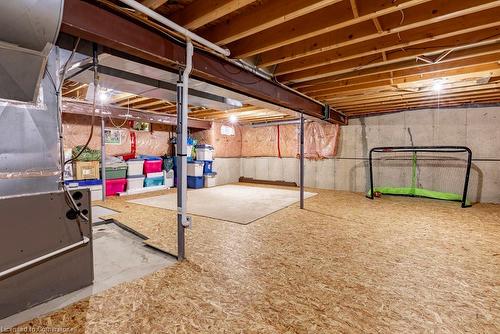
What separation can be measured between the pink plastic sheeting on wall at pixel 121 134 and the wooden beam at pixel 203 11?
16.1ft

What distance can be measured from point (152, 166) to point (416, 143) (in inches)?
253

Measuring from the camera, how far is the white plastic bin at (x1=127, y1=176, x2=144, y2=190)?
589 centimetres

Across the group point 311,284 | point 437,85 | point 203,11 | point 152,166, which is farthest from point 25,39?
point 152,166

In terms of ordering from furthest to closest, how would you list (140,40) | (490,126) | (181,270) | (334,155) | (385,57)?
1. (334,155)
2. (490,126)
3. (385,57)
4. (181,270)
5. (140,40)

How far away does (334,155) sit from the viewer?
6.68 m

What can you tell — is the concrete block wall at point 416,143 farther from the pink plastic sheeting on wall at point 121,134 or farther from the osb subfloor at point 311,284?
the pink plastic sheeting on wall at point 121,134

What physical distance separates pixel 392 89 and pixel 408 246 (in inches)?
95.4

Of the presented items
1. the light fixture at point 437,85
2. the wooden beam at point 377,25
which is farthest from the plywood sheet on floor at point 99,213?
the light fixture at point 437,85

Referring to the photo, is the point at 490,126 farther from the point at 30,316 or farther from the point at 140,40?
the point at 30,316

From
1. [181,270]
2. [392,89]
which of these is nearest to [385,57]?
[392,89]

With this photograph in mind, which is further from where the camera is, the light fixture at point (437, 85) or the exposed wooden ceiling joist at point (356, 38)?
the light fixture at point (437, 85)

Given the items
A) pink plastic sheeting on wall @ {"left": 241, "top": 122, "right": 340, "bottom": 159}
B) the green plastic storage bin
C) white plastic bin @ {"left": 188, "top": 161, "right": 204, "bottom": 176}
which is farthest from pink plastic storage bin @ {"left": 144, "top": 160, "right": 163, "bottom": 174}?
pink plastic sheeting on wall @ {"left": 241, "top": 122, "right": 340, "bottom": 159}

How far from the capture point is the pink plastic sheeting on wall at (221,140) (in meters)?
7.65

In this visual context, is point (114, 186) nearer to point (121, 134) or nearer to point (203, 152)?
point (121, 134)
